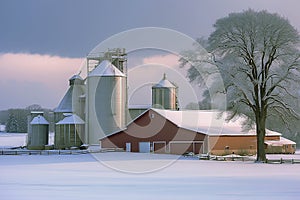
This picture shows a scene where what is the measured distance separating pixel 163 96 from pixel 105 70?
42.4 feet

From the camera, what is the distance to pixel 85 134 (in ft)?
189

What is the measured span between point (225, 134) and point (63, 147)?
20.9m

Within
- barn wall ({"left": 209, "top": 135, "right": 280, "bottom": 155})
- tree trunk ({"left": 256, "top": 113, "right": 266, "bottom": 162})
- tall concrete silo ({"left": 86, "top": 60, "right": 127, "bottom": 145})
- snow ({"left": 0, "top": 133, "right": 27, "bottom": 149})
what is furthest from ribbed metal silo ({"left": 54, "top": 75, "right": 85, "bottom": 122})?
tree trunk ({"left": 256, "top": 113, "right": 266, "bottom": 162})

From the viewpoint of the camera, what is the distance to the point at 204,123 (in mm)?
51656

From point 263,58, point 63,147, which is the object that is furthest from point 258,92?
Answer: point 63,147

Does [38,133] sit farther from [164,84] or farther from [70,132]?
[164,84]

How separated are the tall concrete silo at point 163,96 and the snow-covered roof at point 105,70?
433 inches

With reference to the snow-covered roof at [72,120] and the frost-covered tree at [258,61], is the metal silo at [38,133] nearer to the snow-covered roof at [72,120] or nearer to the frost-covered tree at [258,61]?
the snow-covered roof at [72,120]

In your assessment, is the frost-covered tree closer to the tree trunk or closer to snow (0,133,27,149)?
the tree trunk

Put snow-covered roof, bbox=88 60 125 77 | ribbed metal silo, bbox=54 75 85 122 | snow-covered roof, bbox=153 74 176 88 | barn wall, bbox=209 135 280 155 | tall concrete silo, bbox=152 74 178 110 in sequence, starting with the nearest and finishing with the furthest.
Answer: barn wall, bbox=209 135 280 155 < snow-covered roof, bbox=88 60 125 77 < ribbed metal silo, bbox=54 75 85 122 < tall concrete silo, bbox=152 74 178 110 < snow-covered roof, bbox=153 74 176 88

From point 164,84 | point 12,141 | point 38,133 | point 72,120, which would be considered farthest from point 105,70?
point 12,141

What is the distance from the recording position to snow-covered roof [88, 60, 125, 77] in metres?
57.2

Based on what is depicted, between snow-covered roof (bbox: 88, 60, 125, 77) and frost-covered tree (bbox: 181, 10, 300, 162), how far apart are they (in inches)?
853

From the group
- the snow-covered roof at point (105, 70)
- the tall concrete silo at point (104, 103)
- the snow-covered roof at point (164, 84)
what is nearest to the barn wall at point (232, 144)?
the tall concrete silo at point (104, 103)
